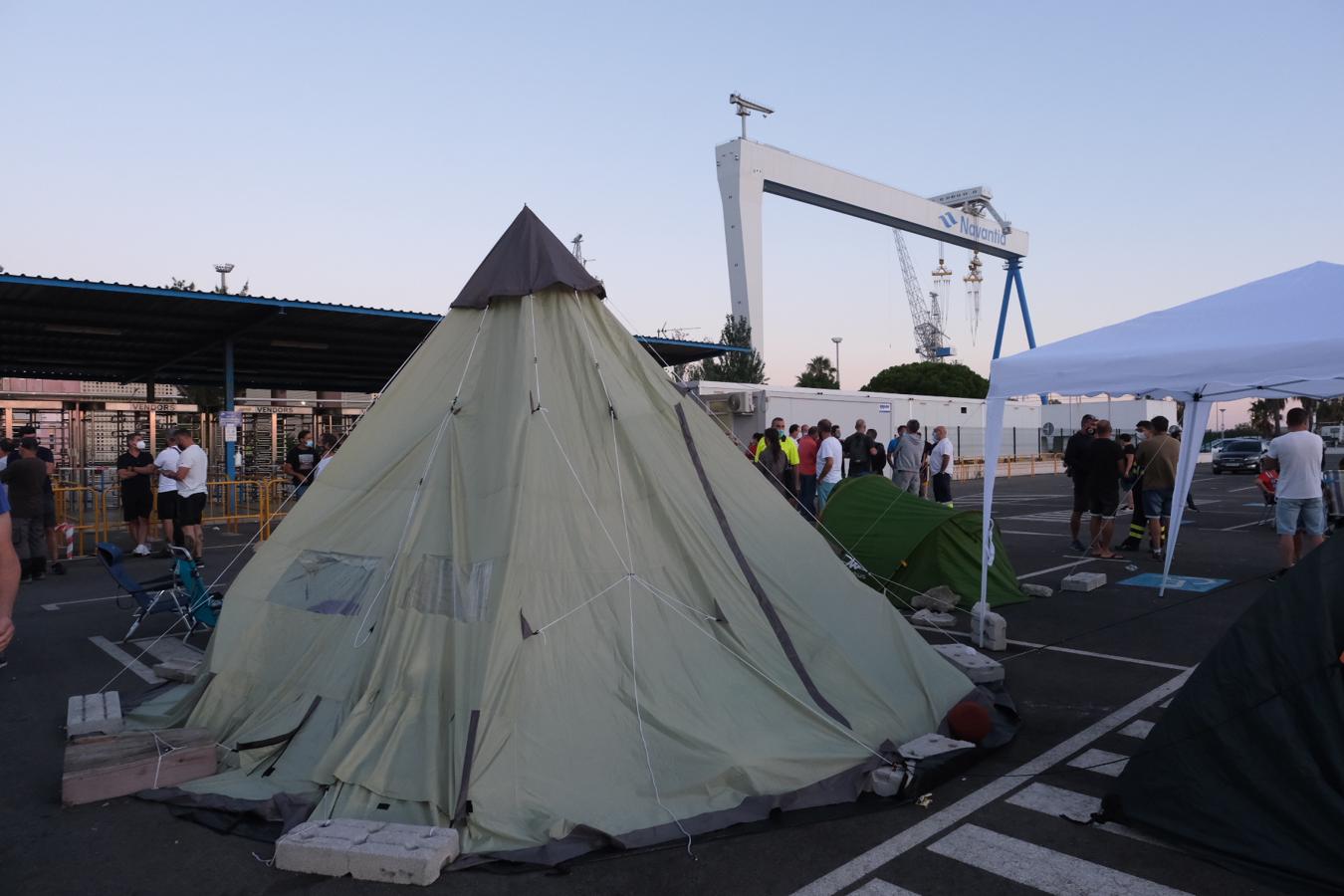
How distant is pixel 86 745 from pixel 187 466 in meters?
7.74

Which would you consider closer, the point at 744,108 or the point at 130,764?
the point at 130,764

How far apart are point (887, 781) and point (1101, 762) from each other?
141 centimetres

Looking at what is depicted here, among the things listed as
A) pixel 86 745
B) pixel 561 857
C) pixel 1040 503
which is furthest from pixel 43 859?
pixel 1040 503

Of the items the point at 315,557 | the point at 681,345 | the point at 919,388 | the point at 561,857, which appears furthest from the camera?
the point at 919,388

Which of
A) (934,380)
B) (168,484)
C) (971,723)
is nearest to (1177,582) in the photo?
(971,723)

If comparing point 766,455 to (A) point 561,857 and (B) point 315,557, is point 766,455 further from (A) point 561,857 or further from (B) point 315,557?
(A) point 561,857

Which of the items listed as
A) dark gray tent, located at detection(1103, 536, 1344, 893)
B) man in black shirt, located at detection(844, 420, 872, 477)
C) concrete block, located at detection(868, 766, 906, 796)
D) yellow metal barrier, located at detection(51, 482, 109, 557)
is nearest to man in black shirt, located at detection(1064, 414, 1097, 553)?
man in black shirt, located at detection(844, 420, 872, 477)

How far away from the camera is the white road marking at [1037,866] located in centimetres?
357

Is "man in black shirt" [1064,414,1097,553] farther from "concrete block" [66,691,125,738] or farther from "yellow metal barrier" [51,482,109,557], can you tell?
"yellow metal barrier" [51,482,109,557]

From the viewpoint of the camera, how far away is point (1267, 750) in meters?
3.71

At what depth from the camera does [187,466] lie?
11695 millimetres

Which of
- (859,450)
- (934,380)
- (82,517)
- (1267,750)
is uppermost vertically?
(934,380)

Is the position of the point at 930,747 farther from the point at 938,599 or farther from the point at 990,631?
the point at 938,599

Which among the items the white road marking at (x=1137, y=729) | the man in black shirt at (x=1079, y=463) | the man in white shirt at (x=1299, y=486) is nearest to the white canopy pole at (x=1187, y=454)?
the man in white shirt at (x=1299, y=486)
